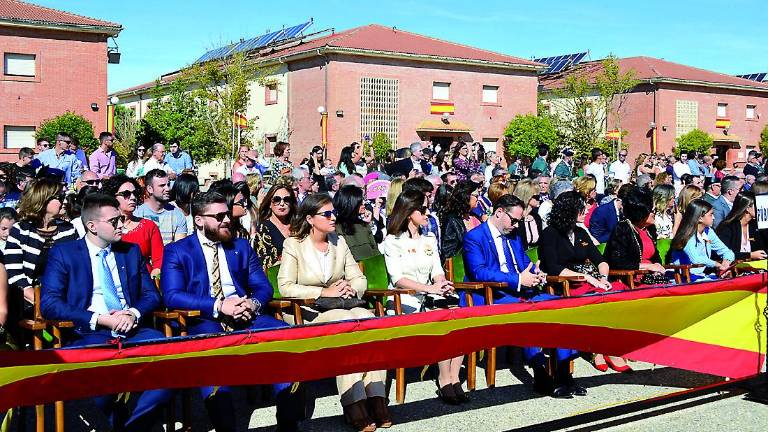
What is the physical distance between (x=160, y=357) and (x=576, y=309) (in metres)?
3.11

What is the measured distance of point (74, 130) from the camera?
101 feet

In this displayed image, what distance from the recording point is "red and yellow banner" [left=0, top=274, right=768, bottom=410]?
4.41 metres

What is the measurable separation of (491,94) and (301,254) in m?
36.2

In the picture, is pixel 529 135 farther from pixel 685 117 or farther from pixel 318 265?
pixel 318 265

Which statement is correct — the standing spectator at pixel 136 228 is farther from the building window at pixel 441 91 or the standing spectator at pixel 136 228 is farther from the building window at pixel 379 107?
the building window at pixel 441 91

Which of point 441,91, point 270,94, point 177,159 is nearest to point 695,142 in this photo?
point 441,91

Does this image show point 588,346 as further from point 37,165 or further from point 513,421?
point 37,165

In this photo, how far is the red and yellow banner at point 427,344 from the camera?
174 inches

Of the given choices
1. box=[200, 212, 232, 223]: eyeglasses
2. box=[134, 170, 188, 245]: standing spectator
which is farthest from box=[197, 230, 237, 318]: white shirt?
box=[134, 170, 188, 245]: standing spectator

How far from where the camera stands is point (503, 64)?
41.7m

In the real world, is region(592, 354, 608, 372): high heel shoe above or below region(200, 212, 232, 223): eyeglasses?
below

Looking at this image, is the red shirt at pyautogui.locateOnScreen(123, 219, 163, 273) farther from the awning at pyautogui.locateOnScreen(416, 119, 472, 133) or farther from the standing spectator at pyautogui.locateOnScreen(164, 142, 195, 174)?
the awning at pyautogui.locateOnScreen(416, 119, 472, 133)

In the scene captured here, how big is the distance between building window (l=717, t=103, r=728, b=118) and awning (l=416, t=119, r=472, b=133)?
19617 millimetres

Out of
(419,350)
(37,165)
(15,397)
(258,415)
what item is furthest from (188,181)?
(37,165)
